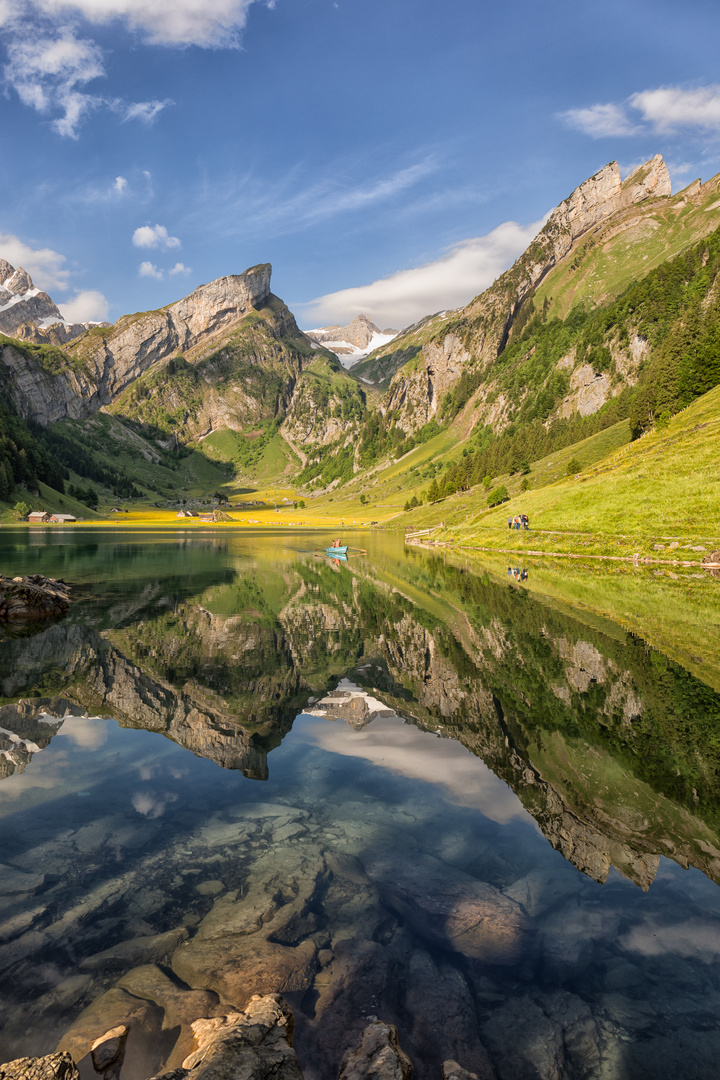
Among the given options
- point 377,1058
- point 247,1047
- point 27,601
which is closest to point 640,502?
point 27,601

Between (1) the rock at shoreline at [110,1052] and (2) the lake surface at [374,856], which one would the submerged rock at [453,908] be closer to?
(2) the lake surface at [374,856]

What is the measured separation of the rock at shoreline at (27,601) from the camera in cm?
3341

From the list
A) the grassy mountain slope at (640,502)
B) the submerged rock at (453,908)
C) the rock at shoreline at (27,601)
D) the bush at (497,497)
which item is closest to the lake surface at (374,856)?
the submerged rock at (453,908)

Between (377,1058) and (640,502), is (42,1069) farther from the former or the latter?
(640,502)

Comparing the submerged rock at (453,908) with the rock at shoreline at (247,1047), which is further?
the submerged rock at (453,908)

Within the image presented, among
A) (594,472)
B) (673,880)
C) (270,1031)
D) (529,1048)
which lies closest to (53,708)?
(270,1031)

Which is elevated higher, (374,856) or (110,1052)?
(110,1052)

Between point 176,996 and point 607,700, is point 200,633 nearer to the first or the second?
point 607,700

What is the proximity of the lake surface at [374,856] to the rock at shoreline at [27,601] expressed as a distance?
12292 millimetres

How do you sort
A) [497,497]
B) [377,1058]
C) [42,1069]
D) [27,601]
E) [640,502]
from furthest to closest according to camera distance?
[497,497] < [640,502] < [27,601] < [377,1058] < [42,1069]

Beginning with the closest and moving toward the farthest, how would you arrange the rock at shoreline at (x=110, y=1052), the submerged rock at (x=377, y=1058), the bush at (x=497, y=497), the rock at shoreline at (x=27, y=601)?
the submerged rock at (x=377, y=1058)
the rock at shoreline at (x=110, y=1052)
the rock at shoreline at (x=27, y=601)
the bush at (x=497, y=497)

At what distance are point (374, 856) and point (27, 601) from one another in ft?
107

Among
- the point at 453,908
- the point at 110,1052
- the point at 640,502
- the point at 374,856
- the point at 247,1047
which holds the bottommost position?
the point at 374,856

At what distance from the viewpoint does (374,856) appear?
9820 millimetres
